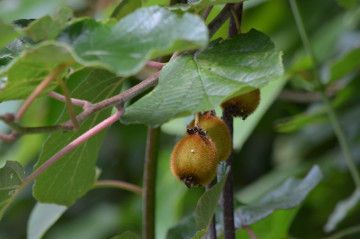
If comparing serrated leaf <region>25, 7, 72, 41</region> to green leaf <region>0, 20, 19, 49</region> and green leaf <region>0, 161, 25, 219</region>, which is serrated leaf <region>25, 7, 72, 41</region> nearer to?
green leaf <region>0, 20, 19, 49</region>

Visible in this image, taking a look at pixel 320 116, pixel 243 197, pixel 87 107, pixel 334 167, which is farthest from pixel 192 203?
pixel 87 107

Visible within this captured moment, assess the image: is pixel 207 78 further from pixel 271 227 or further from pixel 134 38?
pixel 271 227

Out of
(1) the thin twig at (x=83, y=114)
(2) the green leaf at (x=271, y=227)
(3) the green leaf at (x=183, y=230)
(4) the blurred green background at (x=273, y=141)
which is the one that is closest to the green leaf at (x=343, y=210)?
(4) the blurred green background at (x=273, y=141)

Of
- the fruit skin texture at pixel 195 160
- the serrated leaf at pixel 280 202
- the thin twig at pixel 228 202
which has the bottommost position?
the serrated leaf at pixel 280 202

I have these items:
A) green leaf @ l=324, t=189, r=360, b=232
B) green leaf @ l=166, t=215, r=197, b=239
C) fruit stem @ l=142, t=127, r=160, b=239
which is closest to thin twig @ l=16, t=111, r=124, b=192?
fruit stem @ l=142, t=127, r=160, b=239

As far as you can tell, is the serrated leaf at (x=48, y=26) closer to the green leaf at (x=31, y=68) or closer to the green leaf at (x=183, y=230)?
the green leaf at (x=31, y=68)

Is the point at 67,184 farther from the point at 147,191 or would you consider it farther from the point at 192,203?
the point at 192,203

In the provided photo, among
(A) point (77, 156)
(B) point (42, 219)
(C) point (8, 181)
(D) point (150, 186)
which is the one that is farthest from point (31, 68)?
(B) point (42, 219)
